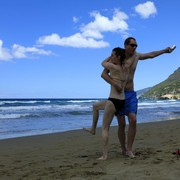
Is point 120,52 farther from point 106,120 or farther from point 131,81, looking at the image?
point 106,120

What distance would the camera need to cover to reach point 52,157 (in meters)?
5.84

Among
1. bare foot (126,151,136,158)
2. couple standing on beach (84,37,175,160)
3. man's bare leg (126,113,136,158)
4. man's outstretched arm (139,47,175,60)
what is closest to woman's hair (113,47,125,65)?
couple standing on beach (84,37,175,160)

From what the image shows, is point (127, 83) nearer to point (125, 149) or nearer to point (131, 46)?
point (131, 46)

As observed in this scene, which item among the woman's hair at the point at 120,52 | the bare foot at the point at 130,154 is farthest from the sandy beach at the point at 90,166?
the woman's hair at the point at 120,52

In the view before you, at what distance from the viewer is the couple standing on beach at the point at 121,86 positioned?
17.0 feet

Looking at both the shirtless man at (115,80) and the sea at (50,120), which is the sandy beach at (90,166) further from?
the sea at (50,120)

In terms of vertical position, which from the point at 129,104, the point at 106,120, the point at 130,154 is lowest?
the point at 130,154

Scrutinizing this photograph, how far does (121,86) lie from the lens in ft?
17.0

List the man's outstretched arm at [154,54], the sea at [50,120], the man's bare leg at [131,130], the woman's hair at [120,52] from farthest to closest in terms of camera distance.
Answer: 1. the sea at [50,120]
2. the man's outstretched arm at [154,54]
3. the man's bare leg at [131,130]
4. the woman's hair at [120,52]

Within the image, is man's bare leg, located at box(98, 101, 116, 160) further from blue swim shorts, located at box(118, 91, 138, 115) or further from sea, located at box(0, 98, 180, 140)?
sea, located at box(0, 98, 180, 140)

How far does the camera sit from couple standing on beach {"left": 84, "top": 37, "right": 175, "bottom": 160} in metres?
5.20

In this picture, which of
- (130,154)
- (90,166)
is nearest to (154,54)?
(130,154)

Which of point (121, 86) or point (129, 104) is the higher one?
point (121, 86)

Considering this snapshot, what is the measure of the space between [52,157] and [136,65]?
209 centimetres
